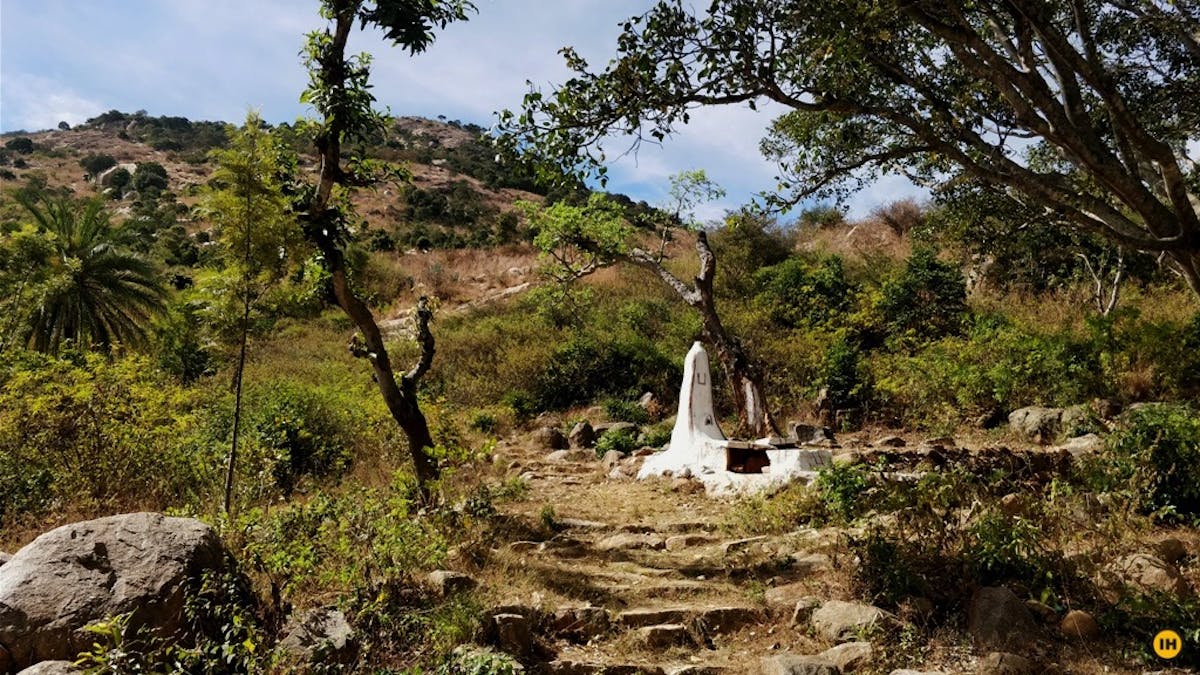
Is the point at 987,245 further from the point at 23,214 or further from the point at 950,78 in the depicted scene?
the point at 23,214

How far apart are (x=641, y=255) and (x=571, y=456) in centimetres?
386

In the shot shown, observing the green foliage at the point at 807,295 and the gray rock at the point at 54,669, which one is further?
the green foliage at the point at 807,295

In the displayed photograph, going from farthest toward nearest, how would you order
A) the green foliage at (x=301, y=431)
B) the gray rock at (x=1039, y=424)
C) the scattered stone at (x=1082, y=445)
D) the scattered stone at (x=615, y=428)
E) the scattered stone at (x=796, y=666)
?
1. the scattered stone at (x=615, y=428)
2. the gray rock at (x=1039, y=424)
3. the green foliage at (x=301, y=431)
4. the scattered stone at (x=1082, y=445)
5. the scattered stone at (x=796, y=666)

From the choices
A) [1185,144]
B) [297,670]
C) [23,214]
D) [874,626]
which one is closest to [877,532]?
[874,626]

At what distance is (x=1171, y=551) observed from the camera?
4797mm

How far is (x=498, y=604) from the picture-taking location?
4512 mm

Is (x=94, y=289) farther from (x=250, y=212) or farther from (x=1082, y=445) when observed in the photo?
(x=1082, y=445)

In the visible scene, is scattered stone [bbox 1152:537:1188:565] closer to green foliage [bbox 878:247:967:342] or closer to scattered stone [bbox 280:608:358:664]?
scattered stone [bbox 280:608:358:664]

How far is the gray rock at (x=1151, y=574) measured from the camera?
423 cm

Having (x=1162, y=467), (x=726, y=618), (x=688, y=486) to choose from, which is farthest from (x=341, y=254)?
(x=1162, y=467)

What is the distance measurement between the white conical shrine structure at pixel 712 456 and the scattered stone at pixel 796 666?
3.64 metres

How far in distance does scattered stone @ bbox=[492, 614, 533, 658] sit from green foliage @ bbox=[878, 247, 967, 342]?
12018 mm

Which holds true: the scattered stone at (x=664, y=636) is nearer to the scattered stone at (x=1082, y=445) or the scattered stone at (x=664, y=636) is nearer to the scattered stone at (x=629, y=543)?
the scattered stone at (x=629, y=543)

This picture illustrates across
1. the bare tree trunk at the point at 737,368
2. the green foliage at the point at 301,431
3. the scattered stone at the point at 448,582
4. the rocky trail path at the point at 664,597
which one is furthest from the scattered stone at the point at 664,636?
the bare tree trunk at the point at 737,368
